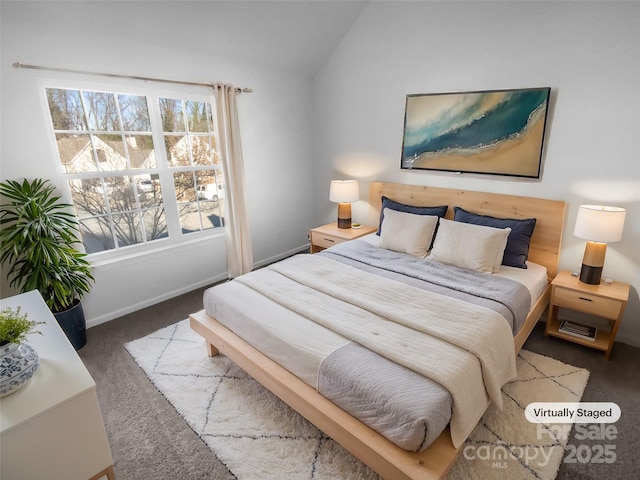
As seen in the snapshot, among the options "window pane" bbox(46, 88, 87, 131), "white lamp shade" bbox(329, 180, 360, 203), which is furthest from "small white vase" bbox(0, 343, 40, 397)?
"white lamp shade" bbox(329, 180, 360, 203)

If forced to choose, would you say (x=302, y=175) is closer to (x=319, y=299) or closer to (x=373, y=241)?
(x=373, y=241)

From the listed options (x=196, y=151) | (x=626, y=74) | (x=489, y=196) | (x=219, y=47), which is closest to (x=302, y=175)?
(x=196, y=151)

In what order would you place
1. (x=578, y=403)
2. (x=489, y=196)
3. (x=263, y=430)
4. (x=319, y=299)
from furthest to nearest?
(x=489, y=196), (x=319, y=299), (x=578, y=403), (x=263, y=430)

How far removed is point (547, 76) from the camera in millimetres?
2596

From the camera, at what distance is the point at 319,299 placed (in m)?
2.21

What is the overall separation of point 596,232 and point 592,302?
0.50 m

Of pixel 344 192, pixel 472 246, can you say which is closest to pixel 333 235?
pixel 344 192

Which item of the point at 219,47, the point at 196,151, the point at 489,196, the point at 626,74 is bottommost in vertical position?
the point at 489,196

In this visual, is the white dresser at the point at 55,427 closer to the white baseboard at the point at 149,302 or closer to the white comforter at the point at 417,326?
the white comforter at the point at 417,326

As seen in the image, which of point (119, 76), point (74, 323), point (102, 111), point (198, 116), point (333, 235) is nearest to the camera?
point (74, 323)

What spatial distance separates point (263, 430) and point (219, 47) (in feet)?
10.5

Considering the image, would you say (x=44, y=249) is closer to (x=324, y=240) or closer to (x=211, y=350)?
(x=211, y=350)

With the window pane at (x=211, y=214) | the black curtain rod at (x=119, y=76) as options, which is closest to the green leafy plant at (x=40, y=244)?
the black curtain rod at (x=119, y=76)

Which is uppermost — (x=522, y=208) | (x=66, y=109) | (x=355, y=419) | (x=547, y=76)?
(x=547, y=76)
